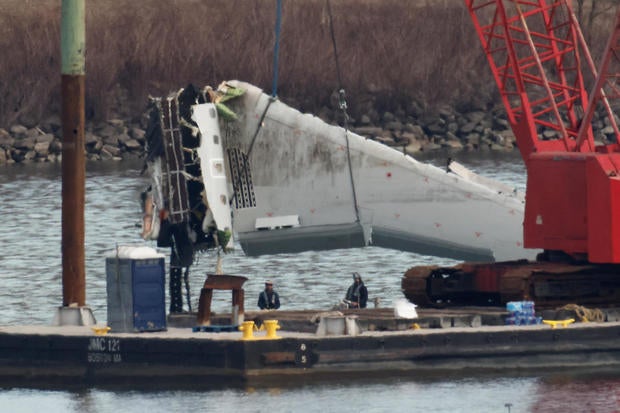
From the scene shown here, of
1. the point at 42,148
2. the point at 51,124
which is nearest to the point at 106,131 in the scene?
the point at 51,124

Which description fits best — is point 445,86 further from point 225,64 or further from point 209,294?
point 209,294

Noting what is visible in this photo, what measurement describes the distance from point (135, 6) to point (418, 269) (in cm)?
8130

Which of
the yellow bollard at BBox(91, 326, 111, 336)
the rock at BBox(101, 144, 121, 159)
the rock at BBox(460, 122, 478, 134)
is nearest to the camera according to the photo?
Answer: the yellow bollard at BBox(91, 326, 111, 336)

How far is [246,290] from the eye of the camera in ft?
215

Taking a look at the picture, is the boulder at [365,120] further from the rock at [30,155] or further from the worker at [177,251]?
the worker at [177,251]

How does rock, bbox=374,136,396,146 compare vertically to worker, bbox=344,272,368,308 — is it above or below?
above

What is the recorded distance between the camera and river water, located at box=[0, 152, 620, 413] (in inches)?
1671

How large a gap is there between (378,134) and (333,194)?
6191cm

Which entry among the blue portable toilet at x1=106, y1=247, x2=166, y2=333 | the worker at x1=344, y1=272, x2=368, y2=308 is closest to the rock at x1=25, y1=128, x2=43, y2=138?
the worker at x1=344, y1=272, x2=368, y2=308

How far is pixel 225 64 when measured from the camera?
12462 cm

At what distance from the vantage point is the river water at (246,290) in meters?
42.4

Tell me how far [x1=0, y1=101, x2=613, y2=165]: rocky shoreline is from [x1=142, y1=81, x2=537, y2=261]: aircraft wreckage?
183 feet

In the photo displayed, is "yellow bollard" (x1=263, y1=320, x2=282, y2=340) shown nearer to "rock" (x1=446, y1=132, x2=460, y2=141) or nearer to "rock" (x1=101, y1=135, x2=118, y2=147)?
"rock" (x1=101, y1=135, x2=118, y2=147)

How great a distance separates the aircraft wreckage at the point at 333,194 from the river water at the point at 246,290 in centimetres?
418
